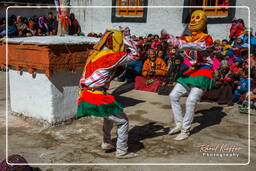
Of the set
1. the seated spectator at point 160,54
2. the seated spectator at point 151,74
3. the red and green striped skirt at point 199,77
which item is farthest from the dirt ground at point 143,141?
the seated spectator at point 160,54

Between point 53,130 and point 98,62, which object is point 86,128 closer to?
point 53,130

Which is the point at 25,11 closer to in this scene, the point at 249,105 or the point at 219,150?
the point at 249,105

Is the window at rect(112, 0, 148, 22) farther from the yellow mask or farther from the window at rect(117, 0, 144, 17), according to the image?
the yellow mask

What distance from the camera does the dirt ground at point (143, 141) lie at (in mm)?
4109

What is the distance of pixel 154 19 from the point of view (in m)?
11.3

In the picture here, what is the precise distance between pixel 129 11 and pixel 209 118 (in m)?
7.00

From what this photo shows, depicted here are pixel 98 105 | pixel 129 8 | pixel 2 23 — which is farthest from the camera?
pixel 2 23

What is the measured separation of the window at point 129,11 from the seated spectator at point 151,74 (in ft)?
10.5

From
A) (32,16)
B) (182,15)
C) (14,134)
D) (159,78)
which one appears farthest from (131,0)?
(14,134)

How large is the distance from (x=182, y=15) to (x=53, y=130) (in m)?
7.13

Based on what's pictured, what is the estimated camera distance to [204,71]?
4805mm

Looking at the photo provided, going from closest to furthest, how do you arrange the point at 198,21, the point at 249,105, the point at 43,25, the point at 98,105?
the point at 98,105, the point at 198,21, the point at 249,105, the point at 43,25

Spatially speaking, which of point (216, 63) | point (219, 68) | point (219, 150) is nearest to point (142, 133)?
point (219, 150)

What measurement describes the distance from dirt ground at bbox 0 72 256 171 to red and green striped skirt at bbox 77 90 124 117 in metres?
0.71
